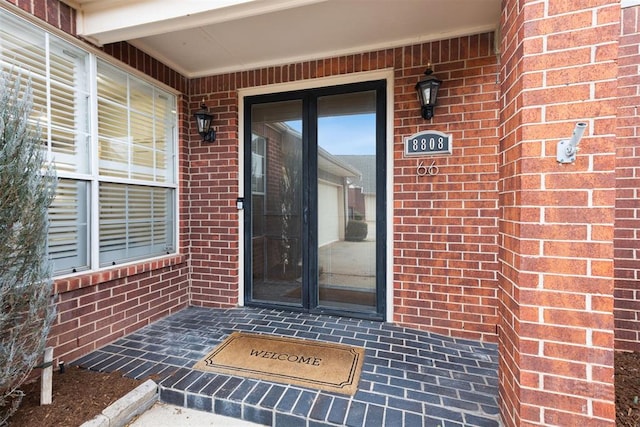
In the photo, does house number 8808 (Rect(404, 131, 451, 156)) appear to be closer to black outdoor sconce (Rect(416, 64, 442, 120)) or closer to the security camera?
black outdoor sconce (Rect(416, 64, 442, 120))

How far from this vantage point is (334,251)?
3271mm

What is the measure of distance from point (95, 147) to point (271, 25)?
1.89m

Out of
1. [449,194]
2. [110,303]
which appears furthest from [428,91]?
[110,303]

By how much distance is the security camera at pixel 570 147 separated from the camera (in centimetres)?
131

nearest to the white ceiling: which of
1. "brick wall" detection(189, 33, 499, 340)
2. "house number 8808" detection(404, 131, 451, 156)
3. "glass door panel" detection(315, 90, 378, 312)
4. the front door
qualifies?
"brick wall" detection(189, 33, 499, 340)

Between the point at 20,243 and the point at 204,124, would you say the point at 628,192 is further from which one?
the point at 20,243

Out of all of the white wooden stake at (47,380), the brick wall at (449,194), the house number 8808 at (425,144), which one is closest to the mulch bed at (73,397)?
the white wooden stake at (47,380)

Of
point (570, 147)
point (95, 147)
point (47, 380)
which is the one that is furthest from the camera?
point (95, 147)

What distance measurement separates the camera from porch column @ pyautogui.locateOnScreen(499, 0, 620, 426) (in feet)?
4.42

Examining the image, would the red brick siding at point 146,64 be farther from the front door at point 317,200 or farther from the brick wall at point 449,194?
the brick wall at point 449,194

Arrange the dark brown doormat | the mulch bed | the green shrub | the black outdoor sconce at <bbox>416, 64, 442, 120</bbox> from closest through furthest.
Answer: the green shrub, the mulch bed, the dark brown doormat, the black outdoor sconce at <bbox>416, 64, 442, 120</bbox>

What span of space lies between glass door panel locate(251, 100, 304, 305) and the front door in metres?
0.01

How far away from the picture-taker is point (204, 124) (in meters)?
3.40

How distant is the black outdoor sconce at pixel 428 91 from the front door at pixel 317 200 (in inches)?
16.4
